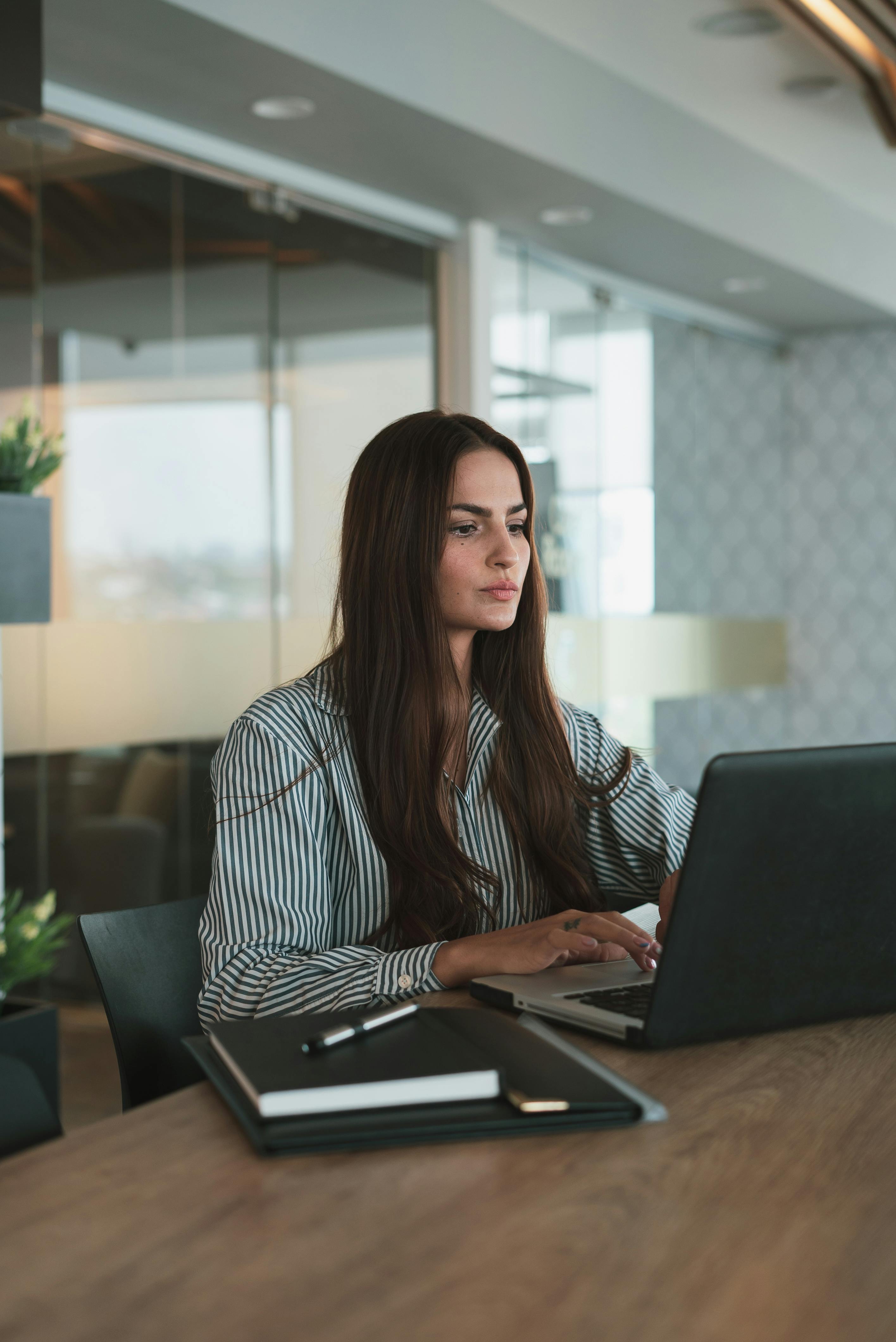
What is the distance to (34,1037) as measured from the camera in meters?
2.24

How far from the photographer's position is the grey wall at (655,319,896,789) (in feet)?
18.1

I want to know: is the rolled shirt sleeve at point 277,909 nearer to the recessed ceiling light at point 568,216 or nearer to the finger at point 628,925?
the finger at point 628,925

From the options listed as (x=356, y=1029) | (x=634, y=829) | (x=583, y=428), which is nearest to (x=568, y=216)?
(x=583, y=428)

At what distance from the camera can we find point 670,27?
378 cm

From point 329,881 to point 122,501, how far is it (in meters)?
2.09

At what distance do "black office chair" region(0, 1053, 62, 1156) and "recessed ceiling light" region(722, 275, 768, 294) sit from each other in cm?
441

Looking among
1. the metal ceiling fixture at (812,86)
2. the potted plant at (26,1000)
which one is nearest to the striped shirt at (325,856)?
the potted plant at (26,1000)

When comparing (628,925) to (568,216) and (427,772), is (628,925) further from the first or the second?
(568,216)

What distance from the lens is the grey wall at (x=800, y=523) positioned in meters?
5.53

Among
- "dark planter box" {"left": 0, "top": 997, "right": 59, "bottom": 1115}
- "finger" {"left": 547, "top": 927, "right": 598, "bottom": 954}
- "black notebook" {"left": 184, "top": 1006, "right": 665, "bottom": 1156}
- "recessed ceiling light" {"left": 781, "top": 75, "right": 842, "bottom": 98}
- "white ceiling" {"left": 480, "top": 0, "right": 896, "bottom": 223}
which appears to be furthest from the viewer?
"recessed ceiling light" {"left": 781, "top": 75, "right": 842, "bottom": 98}

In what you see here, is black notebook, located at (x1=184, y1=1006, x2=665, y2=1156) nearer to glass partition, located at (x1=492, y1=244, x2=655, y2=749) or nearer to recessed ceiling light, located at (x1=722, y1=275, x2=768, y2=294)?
glass partition, located at (x1=492, y1=244, x2=655, y2=749)

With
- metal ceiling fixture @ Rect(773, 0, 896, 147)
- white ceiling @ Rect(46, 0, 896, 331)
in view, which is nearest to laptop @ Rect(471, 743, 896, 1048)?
white ceiling @ Rect(46, 0, 896, 331)

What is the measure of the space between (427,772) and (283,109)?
6.94ft

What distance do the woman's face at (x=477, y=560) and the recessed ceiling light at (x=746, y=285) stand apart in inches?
141
